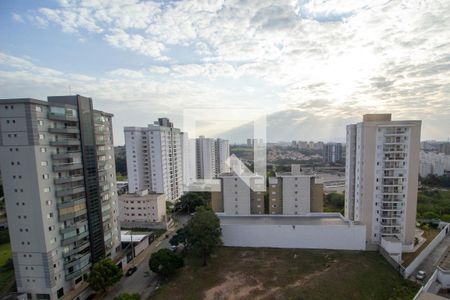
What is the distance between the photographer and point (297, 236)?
52.6 feet

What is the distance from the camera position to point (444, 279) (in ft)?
40.1

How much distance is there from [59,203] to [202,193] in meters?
17.2

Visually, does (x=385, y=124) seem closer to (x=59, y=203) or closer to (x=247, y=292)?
(x=247, y=292)

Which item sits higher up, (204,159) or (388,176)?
(388,176)

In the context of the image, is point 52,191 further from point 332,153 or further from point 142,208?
point 332,153

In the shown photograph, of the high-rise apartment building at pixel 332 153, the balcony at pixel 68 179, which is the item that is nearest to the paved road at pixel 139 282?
the balcony at pixel 68 179

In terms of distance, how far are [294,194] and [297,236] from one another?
3410mm

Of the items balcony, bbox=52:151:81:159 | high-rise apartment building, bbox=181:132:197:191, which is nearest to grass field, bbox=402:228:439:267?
balcony, bbox=52:151:81:159

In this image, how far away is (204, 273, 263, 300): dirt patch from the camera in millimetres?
11297

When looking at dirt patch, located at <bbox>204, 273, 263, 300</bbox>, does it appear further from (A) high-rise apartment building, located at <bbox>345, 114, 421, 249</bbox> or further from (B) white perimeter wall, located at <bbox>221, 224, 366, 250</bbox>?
(A) high-rise apartment building, located at <bbox>345, 114, 421, 249</bbox>

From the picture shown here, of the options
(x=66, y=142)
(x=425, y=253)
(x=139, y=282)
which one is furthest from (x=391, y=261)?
(x=66, y=142)

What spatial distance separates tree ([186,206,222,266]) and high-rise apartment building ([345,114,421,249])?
32.5ft

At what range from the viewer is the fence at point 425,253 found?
12805 mm

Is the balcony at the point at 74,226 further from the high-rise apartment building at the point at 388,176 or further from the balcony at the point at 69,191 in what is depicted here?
the high-rise apartment building at the point at 388,176
